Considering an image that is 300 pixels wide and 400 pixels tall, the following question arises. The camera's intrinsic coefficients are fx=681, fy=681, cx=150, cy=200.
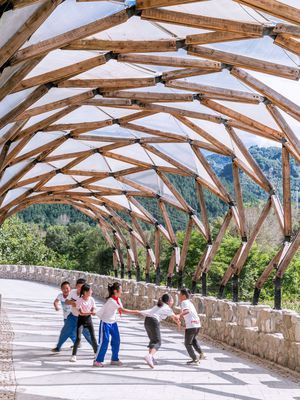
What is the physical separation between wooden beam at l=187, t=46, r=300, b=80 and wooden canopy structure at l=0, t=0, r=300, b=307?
0.02 metres

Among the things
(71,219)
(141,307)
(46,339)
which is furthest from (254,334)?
(71,219)

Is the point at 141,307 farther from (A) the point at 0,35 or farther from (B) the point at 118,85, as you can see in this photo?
(A) the point at 0,35

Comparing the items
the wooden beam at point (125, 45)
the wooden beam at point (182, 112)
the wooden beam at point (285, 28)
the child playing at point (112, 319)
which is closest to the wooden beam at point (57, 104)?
the wooden beam at point (182, 112)

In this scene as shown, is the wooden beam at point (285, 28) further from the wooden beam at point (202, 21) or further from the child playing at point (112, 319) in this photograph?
the child playing at point (112, 319)

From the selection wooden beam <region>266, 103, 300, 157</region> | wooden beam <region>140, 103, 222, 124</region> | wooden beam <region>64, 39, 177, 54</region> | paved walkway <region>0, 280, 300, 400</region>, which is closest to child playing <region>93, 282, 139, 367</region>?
paved walkway <region>0, 280, 300, 400</region>

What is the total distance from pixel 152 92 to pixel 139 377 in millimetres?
9049

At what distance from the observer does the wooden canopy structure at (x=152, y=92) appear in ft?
34.7

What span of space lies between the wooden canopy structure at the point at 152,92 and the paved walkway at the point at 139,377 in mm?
4356

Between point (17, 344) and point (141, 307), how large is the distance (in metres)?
13.7

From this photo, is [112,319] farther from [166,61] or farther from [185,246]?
[185,246]

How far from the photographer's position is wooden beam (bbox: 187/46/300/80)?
12750 millimetres

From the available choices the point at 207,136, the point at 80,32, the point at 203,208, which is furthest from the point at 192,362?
the point at 203,208

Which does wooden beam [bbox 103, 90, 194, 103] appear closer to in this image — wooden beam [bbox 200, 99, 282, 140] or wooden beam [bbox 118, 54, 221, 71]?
wooden beam [bbox 200, 99, 282, 140]

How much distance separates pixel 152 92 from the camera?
Result: 18.0 m
